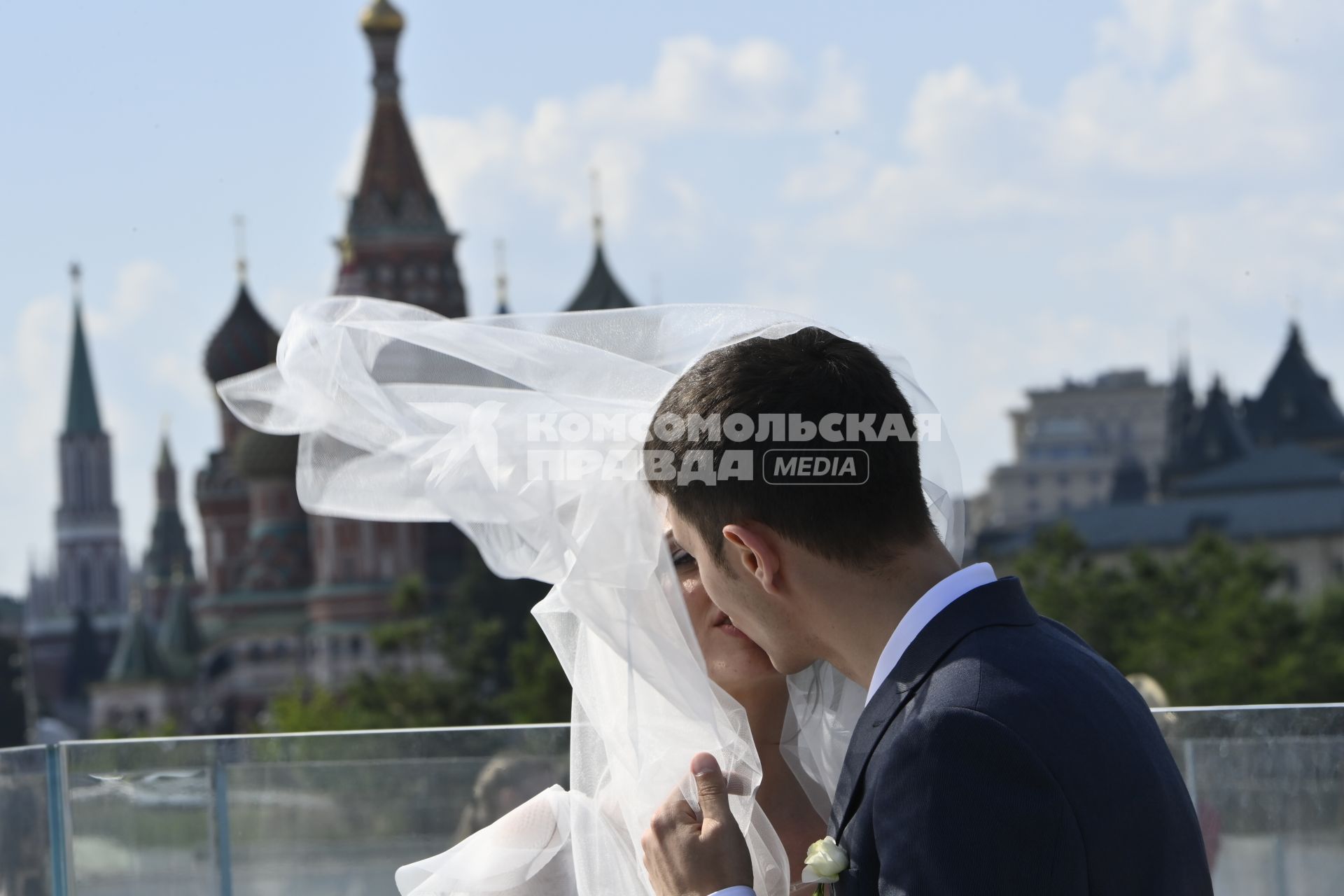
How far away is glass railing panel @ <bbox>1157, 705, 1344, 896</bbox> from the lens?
13.4ft

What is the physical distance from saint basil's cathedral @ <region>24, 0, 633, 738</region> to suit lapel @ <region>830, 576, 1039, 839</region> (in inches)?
2553

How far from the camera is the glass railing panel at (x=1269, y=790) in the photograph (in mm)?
4078

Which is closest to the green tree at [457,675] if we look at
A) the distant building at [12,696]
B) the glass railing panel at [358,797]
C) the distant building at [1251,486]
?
the distant building at [12,696]

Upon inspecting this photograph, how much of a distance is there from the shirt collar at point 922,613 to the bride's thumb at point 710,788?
333 millimetres

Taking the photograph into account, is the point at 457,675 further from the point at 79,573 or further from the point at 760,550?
the point at 79,573

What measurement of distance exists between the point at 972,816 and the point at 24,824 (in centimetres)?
243

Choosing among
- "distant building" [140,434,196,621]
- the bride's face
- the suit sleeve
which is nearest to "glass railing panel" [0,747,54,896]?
the bride's face

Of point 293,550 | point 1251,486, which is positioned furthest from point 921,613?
point 1251,486

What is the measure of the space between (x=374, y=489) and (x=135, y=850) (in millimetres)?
1368

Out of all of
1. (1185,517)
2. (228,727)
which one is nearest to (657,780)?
(228,727)

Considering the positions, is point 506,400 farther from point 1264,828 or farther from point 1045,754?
point 1264,828

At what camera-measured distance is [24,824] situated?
395cm

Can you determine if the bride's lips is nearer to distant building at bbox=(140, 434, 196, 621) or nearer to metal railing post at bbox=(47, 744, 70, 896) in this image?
metal railing post at bbox=(47, 744, 70, 896)

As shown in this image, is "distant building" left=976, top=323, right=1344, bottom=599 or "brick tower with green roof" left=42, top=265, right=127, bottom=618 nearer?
"distant building" left=976, top=323, right=1344, bottom=599
